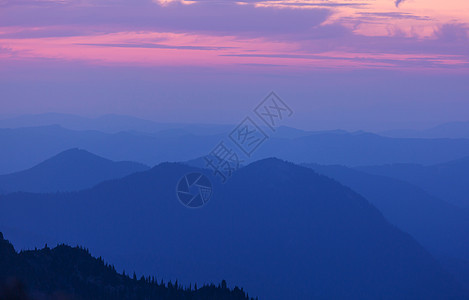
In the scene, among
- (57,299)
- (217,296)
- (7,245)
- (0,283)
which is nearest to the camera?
(0,283)

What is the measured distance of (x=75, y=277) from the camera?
118m

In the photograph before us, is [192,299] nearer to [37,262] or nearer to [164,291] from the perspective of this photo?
[164,291]

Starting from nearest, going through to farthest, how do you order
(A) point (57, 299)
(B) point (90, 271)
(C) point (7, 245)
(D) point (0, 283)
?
1. (D) point (0, 283)
2. (A) point (57, 299)
3. (C) point (7, 245)
4. (B) point (90, 271)

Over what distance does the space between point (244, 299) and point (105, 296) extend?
1693 inches

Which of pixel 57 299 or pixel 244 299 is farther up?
pixel 244 299

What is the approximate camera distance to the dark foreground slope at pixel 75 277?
106 metres

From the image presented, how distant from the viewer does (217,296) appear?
457 ft

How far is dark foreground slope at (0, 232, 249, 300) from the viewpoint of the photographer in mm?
106438

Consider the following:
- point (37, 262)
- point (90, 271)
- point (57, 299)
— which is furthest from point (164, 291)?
point (57, 299)

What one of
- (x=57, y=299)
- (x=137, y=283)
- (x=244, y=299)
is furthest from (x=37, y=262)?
(x=57, y=299)

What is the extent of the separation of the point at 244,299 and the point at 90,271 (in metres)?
40.9

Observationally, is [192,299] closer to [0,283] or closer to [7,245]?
[7,245]

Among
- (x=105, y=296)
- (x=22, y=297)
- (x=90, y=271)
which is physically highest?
(x=90, y=271)

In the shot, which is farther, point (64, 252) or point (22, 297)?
point (64, 252)
